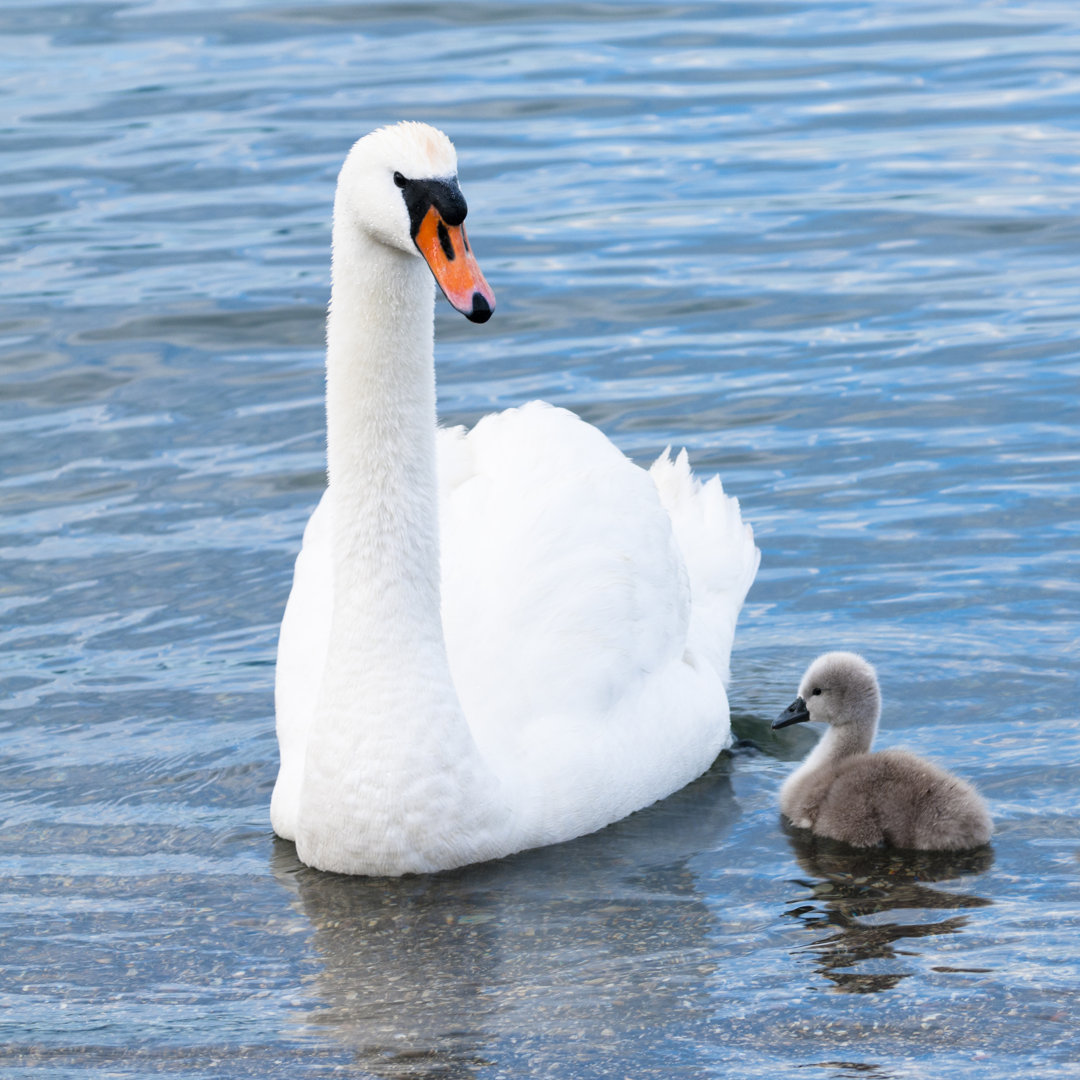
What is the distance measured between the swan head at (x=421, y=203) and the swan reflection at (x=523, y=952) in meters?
1.93

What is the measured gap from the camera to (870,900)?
699 centimetres

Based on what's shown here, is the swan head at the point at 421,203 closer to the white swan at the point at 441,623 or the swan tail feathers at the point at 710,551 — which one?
the white swan at the point at 441,623

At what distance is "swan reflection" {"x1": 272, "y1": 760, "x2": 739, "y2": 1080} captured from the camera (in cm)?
602

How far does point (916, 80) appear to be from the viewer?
18.6 metres

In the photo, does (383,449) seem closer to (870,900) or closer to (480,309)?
(480,309)

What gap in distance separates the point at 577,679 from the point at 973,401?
15.7 feet

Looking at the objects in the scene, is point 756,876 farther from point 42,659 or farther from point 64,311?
point 64,311

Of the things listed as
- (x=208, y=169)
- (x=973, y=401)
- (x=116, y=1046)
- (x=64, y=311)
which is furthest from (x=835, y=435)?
(x=208, y=169)

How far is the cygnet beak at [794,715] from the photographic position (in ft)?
26.4

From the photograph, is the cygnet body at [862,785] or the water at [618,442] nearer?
the water at [618,442]

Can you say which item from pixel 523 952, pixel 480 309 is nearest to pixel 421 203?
pixel 480 309

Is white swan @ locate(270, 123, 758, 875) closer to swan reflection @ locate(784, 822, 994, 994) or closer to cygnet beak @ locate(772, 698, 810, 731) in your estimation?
cygnet beak @ locate(772, 698, 810, 731)

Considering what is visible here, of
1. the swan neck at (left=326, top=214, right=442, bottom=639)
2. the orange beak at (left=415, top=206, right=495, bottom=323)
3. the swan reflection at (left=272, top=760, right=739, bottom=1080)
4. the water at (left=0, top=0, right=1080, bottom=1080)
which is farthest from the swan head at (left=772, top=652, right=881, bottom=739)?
the orange beak at (left=415, top=206, right=495, bottom=323)

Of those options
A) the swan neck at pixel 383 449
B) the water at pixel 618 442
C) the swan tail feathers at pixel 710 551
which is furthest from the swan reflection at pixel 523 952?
the swan tail feathers at pixel 710 551
